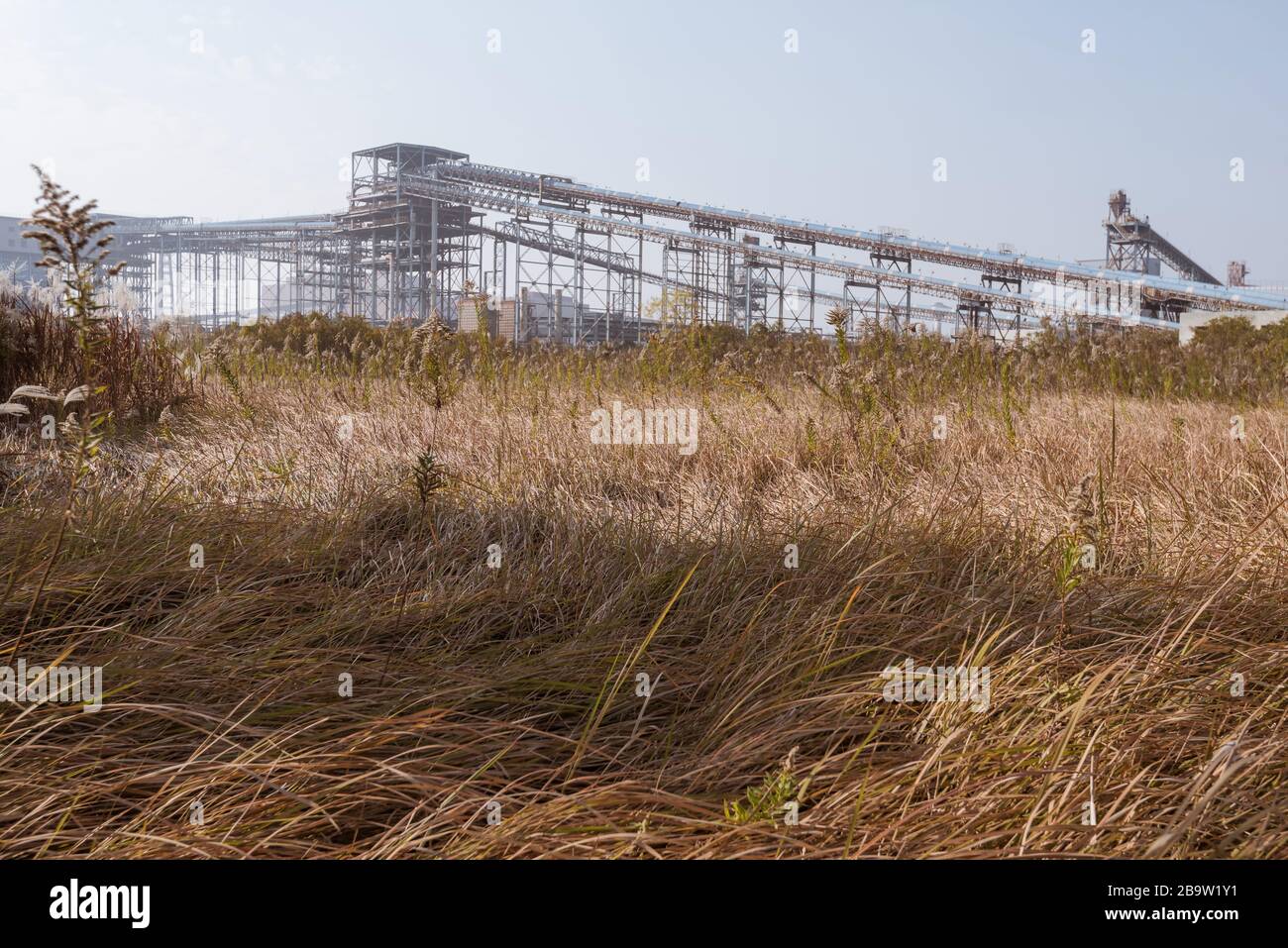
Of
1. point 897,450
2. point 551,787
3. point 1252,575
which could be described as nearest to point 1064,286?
point 897,450

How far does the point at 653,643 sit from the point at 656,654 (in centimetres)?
12

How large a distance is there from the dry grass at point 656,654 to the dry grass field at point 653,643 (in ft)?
0.04

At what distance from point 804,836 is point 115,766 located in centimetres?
117

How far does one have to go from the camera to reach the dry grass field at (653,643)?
1331 mm

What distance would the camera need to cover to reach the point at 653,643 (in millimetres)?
2090

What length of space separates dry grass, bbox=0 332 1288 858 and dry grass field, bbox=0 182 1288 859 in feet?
0.04

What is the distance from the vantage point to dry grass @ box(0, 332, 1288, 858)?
1327mm
